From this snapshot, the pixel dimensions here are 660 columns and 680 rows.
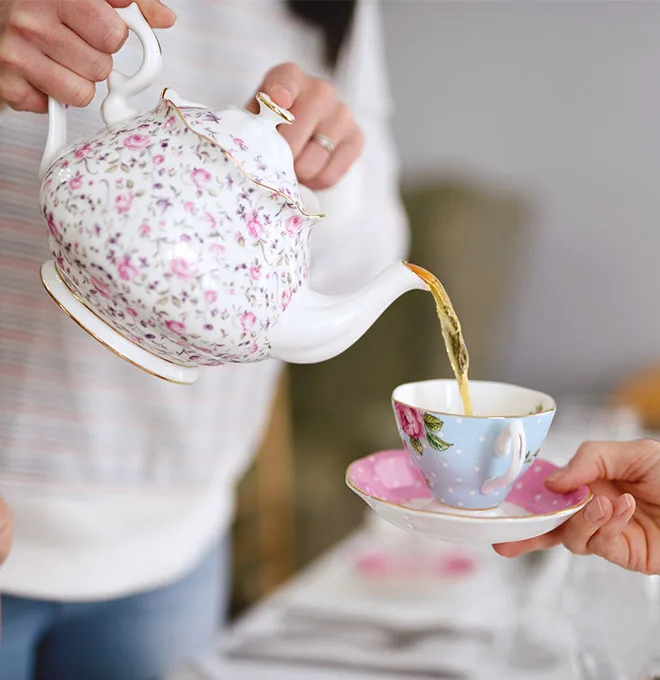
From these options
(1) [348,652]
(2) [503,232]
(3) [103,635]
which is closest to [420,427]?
(1) [348,652]

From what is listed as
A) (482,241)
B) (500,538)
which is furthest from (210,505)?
(482,241)

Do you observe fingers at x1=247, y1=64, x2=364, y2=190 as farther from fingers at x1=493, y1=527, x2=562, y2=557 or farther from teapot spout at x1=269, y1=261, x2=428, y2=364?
fingers at x1=493, y1=527, x2=562, y2=557

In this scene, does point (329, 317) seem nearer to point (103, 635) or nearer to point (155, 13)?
point (155, 13)

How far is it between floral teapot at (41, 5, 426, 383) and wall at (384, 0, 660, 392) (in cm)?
269

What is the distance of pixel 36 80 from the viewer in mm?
562

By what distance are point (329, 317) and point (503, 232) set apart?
2.49 metres

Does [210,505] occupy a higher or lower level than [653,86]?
lower

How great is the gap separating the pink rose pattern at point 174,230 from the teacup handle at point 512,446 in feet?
0.60

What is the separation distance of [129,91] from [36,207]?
0.28 m

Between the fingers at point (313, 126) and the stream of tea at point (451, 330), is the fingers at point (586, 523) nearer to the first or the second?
the stream of tea at point (451, 330)

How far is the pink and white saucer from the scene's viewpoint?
542 millimetres

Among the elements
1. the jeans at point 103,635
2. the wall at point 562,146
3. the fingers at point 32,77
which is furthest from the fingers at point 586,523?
the wall at point 562,146

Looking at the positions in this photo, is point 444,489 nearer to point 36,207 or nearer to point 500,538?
point 500,538

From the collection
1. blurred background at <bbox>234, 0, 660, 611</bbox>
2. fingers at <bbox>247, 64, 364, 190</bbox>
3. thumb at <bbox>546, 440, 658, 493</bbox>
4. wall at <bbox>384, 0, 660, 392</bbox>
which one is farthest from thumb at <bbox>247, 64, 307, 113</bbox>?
wall at <bbox>384, 0, 660, 392</bbox>
